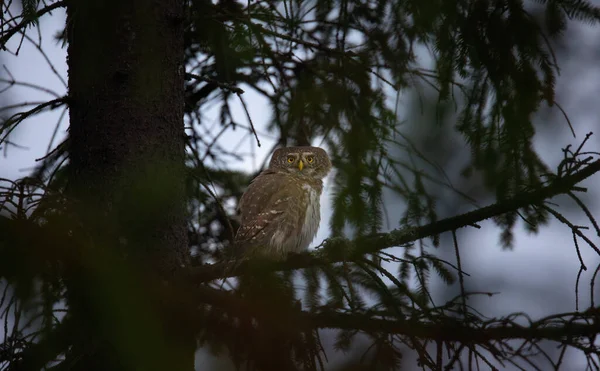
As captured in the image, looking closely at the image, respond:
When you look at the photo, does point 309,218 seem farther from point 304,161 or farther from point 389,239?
point 389,239

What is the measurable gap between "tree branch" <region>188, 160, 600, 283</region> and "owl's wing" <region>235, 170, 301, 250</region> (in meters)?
1.37

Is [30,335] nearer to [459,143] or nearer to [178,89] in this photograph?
[178,89]

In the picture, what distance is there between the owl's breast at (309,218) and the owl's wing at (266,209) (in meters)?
0.09

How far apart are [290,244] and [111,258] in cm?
274

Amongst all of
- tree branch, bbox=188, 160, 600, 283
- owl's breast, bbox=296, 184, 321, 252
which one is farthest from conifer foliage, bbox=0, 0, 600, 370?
owl's breast, bbox=296, 184, 321, 252

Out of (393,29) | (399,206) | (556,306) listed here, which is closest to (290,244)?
(399,206)

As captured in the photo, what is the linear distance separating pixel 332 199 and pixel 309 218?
186 centimetres

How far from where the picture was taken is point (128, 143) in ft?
10.3

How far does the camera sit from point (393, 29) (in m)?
3.08

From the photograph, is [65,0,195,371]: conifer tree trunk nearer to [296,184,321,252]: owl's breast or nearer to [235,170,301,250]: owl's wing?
[235,170,301,250]: owl's wing

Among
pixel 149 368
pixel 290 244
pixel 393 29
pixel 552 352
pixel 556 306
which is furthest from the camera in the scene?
pixel 290 244

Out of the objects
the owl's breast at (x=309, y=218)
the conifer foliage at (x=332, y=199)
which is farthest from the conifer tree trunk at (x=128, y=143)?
the owl's breast at (x=309, y=218)

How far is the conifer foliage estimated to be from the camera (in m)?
1.94

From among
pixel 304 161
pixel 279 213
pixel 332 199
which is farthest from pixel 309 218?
pixel 332 199
